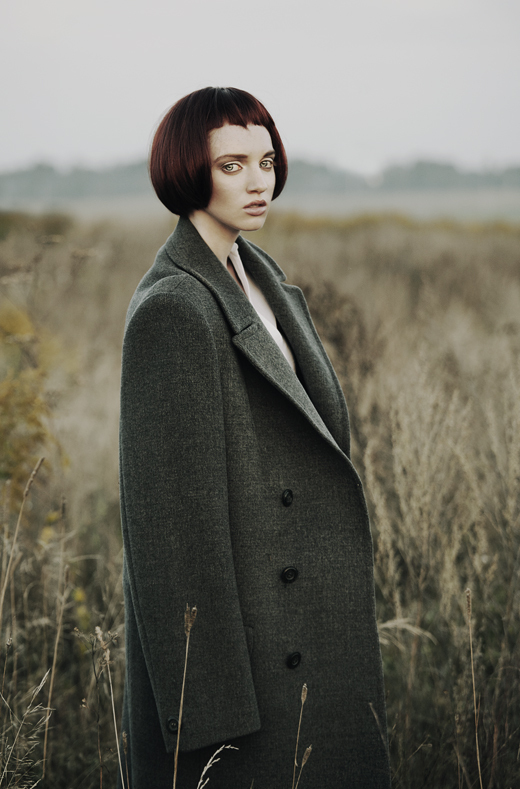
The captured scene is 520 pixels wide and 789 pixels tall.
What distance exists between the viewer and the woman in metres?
1.03

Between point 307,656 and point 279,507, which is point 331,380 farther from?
point 307,656

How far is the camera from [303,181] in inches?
861

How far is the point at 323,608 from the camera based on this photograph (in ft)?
3.97

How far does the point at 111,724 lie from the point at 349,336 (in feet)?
7.56

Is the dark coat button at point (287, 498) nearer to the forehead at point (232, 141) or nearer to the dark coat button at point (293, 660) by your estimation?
the dark coat button at point (293, 660)

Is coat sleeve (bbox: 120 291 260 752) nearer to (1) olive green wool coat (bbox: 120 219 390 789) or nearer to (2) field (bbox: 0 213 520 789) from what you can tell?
(1) olive green wool coat (bbox: 120 219 390 789)

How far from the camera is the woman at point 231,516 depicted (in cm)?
103

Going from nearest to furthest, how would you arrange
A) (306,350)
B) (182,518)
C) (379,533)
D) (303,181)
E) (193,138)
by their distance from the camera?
(182,518) < (193,138) < (306,350) < (379,533) < (303,181)

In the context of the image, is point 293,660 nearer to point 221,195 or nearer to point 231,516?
point 231,516

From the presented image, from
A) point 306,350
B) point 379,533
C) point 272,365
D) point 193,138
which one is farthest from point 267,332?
point 379,533

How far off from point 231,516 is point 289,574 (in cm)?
18

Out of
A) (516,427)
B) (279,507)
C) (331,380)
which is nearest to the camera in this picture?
(279,507)

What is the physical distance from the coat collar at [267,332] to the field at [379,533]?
1.57ft

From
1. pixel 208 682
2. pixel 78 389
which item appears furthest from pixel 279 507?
pixel 78 389
